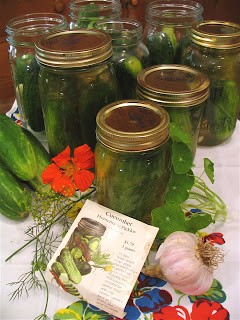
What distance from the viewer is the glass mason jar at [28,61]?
2.49 feet

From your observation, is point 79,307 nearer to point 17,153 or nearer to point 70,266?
point 70,266

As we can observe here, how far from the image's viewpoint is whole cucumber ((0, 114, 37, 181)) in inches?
25.3

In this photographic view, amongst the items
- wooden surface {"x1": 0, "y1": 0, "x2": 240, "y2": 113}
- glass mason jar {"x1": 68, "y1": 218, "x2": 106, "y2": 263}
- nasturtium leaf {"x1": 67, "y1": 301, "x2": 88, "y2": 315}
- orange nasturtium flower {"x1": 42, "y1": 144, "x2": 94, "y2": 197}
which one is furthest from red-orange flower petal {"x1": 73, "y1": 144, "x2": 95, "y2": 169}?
wooden surface {"x1": 0, "y1": 0, "x2": 240, "y2": 113}

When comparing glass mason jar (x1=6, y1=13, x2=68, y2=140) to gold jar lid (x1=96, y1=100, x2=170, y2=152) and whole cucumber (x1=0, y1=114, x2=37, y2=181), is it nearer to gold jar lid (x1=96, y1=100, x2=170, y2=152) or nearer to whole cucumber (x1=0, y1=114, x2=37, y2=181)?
whole cucumber (x1=0, y1=114, x2=37, y2=181)

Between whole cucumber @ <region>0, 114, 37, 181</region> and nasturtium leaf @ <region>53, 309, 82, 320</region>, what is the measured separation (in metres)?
0.24

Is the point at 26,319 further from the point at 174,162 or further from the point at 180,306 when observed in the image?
the point at 174,162

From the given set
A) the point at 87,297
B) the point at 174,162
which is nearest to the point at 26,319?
the point at 87,297

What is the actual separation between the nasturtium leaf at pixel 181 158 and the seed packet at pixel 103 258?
0.39ft

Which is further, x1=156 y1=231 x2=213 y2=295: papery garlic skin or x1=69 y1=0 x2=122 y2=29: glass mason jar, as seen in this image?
x1=69 y1=0 x2=122 y2=29: glass mason jar

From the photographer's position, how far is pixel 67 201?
636 mm

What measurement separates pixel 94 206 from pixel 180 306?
19cm

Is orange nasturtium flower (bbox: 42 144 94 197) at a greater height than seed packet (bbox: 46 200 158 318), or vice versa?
orange nasturtium flower (bbox: 42 144 94 197)

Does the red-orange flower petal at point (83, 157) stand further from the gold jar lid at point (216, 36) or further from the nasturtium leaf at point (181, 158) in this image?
the gold jar lid at point (216, 36)

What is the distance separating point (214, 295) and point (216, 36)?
47 cm
